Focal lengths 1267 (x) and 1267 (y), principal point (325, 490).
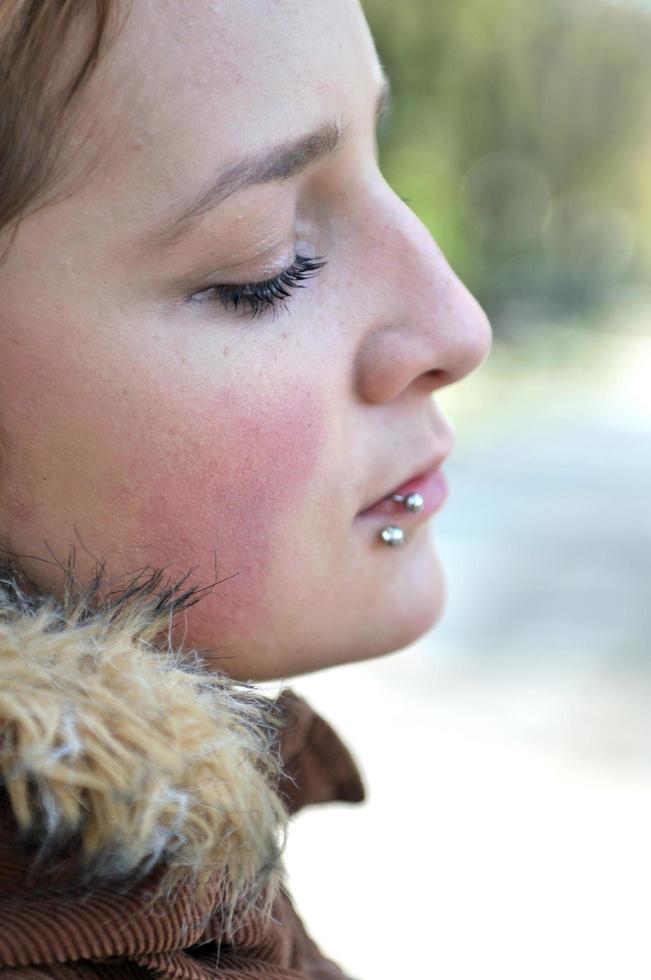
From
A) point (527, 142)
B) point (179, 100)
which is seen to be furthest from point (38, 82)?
point (527, 142)

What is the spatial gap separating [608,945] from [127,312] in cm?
256

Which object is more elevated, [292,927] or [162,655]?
[162,655]

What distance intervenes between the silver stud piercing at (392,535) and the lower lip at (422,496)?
0.01 metres

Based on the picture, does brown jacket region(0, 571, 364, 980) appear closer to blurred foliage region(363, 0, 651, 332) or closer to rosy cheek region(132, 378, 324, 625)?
rosy cheek region(132, 378, 324, 625)

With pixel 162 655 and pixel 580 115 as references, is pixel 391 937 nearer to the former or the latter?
pixel 162 655

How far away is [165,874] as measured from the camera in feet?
3.05

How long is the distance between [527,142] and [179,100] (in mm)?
12941

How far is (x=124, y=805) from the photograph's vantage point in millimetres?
879

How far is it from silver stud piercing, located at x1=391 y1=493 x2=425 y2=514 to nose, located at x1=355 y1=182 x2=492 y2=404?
0.11 m

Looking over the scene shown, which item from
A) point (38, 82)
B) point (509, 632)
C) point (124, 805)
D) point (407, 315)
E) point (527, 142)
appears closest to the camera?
point (124, 805)

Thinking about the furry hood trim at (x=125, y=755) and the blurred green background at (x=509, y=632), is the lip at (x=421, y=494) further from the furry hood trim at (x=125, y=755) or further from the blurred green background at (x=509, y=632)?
the furry hood trim at (x=125, y=755)

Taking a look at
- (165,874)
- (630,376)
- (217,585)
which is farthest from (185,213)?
(630,376)

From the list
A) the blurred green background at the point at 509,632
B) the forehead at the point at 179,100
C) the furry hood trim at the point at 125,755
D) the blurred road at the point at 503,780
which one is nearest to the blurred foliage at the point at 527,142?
the blurred green background at the point at 509,632

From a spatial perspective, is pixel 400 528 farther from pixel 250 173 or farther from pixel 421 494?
pixel 250 173
